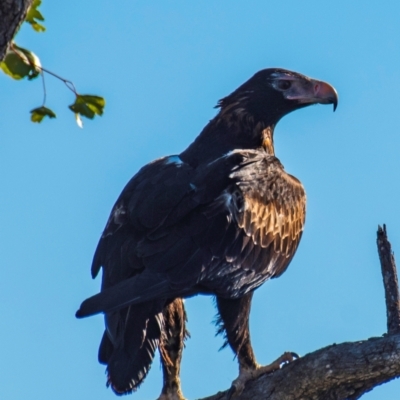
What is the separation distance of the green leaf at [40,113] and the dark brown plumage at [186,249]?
185cm

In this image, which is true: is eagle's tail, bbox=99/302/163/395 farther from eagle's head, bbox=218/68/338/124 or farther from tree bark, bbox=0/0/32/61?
tree bark, bbox=0/0/32/61

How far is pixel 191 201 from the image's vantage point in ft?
22.0

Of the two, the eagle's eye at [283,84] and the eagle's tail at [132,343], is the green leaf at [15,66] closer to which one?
the eagle's tail at [132,343]

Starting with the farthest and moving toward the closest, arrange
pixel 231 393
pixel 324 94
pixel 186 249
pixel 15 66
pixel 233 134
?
pixel 324 94
pixel 233 134
pixel 186 249
pixel 231 393
pixel 15 66

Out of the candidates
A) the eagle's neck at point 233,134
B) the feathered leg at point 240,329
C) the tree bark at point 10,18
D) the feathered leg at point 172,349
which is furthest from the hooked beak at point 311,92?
the tree bark at point 10,18

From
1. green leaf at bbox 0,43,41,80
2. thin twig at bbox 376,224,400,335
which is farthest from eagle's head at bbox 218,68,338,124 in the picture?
green leaf at bbox 0,43,41,80

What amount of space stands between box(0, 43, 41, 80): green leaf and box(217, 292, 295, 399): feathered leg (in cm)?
359

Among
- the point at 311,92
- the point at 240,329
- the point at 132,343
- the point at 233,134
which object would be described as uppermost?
the point at 311,92

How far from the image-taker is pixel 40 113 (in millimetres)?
→ 4105

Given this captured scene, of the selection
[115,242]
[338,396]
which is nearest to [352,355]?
[338,396]

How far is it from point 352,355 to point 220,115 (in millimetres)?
3344

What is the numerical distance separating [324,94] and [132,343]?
326 centimetres

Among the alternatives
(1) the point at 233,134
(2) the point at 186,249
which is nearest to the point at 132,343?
(2) the point at 186,249

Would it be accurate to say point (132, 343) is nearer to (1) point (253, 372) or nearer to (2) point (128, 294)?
(2) point (128, 294)
